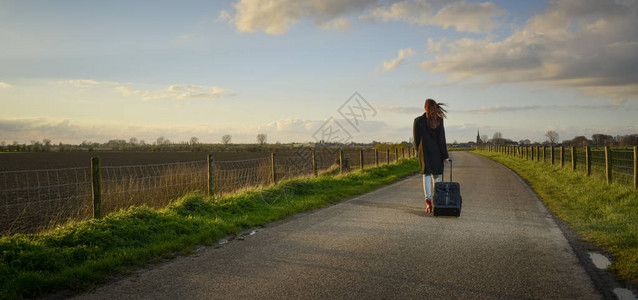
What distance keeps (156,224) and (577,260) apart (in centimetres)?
651

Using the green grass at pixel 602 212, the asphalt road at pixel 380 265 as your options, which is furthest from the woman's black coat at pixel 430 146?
the green grass at pixel 602 212

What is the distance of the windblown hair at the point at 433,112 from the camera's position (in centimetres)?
869

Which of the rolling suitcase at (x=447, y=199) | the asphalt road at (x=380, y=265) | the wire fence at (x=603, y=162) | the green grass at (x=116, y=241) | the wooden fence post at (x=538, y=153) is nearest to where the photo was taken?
the asphalt road at (x=380, y=265)

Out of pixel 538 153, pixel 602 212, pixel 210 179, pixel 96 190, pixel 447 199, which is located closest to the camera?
pixel 96 190

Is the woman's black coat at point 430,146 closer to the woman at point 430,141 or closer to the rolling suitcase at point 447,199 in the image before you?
the woman at point 430,141

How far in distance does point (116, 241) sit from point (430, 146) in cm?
619

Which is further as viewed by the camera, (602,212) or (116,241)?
(602,212)

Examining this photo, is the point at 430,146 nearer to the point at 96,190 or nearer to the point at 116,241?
the point at 116,241

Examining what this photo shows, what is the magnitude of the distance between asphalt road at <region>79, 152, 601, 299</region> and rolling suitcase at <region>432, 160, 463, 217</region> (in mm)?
236

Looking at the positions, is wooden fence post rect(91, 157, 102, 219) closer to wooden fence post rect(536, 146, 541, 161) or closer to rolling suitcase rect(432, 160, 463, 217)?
rolling suitcase rect(432, 160, 463, 217)

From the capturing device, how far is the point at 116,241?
20.6ft

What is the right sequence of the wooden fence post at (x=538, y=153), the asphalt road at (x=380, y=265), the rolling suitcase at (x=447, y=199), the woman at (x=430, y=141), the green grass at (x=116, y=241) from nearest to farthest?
the asphalt road at (x=380, y=265), the green grass at (x=116, y=241), the rolling suitcase at (x=447, y=199), the woman at (x=430, y=141), the wooden fence post at (x=538, y=153)

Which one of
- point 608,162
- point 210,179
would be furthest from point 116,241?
point 608,162

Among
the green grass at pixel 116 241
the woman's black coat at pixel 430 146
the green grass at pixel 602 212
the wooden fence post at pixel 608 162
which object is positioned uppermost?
the woman's black coat at pixel 430 146
